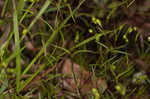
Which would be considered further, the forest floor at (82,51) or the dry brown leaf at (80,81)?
the dry brown leaf at (80,81)

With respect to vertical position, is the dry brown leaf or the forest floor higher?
the forest floor

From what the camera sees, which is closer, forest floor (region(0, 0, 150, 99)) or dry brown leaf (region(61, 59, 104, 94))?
forest floor (region(0, 0, 150, 99))

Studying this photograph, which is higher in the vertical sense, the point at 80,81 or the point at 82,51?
the point at 82,51

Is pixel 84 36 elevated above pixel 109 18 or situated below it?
below

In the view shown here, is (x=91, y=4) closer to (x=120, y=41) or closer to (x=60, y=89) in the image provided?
(x=120, y=41)

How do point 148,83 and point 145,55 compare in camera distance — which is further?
point 145,55

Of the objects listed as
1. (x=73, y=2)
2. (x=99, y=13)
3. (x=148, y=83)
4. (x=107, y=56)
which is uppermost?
(x=73, y=2)

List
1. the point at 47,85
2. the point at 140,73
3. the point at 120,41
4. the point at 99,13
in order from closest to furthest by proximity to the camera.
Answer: the point at 47,85
the point at 120,41
the point at 140,73
the point at 99,13

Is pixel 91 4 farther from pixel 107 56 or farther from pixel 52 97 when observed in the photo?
pixel 52 97

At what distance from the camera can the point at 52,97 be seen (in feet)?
4.11

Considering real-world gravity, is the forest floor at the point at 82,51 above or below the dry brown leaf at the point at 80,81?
above

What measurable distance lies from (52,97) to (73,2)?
0.52m

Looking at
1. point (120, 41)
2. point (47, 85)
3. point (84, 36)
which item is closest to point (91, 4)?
point (84, 36)

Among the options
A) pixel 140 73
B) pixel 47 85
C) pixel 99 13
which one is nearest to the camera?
pixel 47 85
